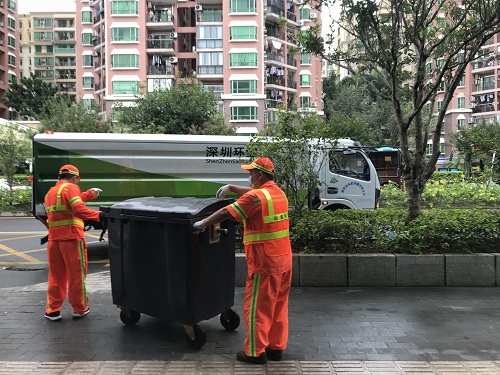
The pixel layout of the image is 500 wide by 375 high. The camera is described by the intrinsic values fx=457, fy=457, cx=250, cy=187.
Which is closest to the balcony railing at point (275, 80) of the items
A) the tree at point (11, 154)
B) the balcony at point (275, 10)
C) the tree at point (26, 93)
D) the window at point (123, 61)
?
the balcony at point (275, 10)

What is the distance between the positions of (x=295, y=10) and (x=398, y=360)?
57.1 metres

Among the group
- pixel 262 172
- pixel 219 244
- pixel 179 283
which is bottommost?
pixel 179 283

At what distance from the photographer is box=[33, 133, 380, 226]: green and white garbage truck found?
9.05 m

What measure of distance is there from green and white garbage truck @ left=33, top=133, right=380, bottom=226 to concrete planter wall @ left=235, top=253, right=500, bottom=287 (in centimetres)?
297

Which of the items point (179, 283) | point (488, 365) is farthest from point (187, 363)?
point (488, 365)

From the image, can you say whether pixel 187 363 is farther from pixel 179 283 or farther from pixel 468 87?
pixel 468 87

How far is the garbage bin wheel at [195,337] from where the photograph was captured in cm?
411

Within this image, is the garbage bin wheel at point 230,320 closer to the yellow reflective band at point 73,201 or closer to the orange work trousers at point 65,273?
the orange work trousers at point 65,273

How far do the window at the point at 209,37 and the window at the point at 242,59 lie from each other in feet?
8.30

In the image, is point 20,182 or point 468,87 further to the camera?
point 468,87

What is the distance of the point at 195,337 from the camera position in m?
4.12

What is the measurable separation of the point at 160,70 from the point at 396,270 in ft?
150

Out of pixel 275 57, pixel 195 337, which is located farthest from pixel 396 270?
pixel 275 57

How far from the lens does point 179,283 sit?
4.12 metres
